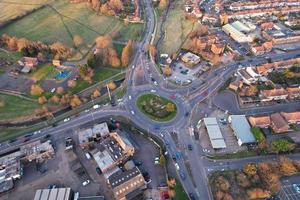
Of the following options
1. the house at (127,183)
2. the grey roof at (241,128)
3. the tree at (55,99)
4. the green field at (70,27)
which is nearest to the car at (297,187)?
the grey roof at (241,128)

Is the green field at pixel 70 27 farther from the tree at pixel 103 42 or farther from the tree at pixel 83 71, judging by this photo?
the tree at pixel 83 71

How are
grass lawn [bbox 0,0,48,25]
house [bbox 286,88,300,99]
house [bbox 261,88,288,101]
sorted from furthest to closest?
grass lawn [bbox 0,0,48,25]
house [bbox 286,88,300,99]
house [bbox 261,88,288,101]

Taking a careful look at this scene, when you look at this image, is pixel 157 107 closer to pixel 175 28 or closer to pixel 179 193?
pixel 179 193

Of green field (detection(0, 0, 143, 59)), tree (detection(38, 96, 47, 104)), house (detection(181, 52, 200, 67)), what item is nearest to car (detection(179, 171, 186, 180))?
house (detection(181, 52, 200, 67))

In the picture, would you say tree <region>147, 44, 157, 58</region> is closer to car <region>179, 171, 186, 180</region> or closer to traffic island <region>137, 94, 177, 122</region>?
traffic island <region>137, 94, 177, 122</region>

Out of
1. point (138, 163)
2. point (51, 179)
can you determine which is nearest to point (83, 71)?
point (51, 179)

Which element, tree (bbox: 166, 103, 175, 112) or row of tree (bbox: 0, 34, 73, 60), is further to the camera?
row of tree (bbox: 0, 34, 73, 60)
